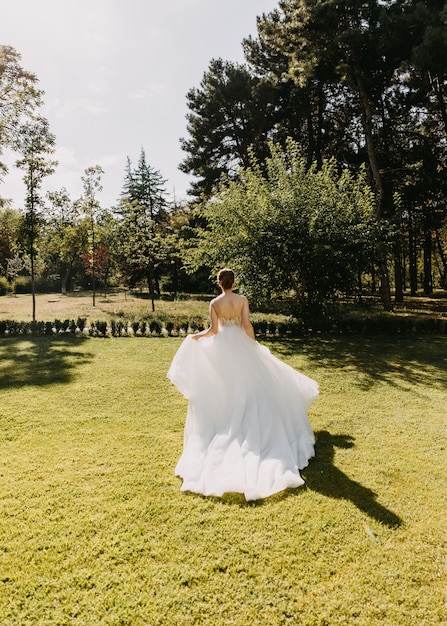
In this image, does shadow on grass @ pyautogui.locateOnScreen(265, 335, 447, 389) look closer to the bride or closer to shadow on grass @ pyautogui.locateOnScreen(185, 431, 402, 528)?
the bride

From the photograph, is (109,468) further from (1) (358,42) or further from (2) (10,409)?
(1) (358,42)

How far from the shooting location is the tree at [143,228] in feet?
80.8

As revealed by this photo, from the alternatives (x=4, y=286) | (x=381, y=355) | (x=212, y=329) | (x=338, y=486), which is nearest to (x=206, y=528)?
(x=338, y=486)

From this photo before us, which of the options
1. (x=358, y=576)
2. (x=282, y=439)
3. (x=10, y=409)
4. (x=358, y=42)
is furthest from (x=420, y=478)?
(x=358, y=42)

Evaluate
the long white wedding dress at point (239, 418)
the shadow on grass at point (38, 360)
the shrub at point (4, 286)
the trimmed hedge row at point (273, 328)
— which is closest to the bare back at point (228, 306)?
the long white wedding dress at point (239, 418)

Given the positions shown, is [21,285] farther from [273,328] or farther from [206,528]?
[206,528]

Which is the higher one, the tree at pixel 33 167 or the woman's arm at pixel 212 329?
the tree at pixel 33 167

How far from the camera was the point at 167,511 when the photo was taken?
4.37 metres

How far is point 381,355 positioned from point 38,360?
11583mm

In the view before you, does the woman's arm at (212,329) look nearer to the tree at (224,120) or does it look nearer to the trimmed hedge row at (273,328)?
the trimmed hedge row at (273,328)

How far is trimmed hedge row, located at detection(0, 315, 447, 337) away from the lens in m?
16.6

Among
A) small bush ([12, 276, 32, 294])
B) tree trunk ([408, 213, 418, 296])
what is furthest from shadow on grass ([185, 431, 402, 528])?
small bush ([12, 276, 32, 294])

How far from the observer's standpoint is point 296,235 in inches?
596

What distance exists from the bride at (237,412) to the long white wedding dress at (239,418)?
0.01m
